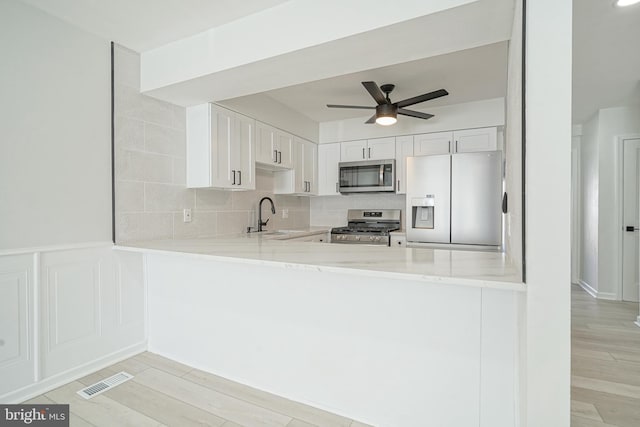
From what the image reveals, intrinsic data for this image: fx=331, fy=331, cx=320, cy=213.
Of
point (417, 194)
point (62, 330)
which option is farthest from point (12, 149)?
point (417, 194)

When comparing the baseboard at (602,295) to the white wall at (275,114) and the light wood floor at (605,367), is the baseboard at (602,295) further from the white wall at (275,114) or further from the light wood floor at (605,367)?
the white wall at (275,114)

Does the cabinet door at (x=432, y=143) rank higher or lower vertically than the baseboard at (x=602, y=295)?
higher

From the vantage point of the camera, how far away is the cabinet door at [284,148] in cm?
371

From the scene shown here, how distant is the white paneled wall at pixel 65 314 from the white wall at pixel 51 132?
0.15 metres

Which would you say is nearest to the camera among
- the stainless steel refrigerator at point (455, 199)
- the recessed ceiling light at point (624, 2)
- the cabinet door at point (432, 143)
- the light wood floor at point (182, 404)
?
the light wood floor at point (182, 404)

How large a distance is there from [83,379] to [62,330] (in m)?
0.35

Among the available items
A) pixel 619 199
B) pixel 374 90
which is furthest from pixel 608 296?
pixel 374 90

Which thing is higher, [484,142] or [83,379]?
[484,142]

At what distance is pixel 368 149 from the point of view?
4.31 metres

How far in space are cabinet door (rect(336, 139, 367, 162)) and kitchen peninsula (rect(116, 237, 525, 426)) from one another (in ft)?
8.34

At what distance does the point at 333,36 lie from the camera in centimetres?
168

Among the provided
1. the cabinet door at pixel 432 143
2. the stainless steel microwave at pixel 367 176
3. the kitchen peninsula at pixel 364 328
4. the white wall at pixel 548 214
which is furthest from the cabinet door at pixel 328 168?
the white wall at pixel 548 214

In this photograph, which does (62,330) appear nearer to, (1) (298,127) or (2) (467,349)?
(2) (467,349)

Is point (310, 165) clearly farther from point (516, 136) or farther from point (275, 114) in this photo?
point (516, 136)
